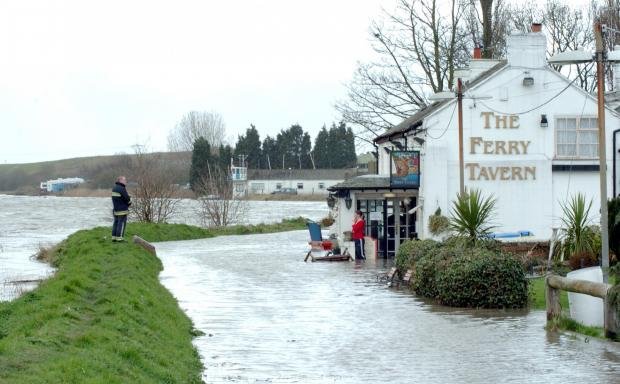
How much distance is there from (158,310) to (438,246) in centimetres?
861

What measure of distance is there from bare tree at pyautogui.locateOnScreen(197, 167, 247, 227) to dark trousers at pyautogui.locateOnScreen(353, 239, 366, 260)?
28.8 meters

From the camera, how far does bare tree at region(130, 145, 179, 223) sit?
5353 cm

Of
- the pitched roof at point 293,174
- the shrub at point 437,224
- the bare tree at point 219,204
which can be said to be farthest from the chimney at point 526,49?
the pitched roof at point 293,174

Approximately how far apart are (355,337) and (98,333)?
4.62 m

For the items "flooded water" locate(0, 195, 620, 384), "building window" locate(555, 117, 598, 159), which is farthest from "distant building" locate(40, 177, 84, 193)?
"flooded water" locate(0, 195, 620, 384)

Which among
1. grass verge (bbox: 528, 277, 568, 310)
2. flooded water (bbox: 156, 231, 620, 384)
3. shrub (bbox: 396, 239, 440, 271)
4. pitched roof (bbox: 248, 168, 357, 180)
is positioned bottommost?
flooded water (bbox: 156, 231, 620, 384)

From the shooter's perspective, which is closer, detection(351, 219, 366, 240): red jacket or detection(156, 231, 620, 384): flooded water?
detection(156, 231, 620, 384): flooded water

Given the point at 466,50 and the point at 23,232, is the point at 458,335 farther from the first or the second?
the point at 23,232

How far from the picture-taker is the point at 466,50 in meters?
49.5

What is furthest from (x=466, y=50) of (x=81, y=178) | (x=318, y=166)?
(x=81, y=178)

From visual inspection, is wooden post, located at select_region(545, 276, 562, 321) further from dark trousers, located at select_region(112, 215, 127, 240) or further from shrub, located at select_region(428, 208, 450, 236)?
dark trousers, located at select_region(112, 215, 127, 240)

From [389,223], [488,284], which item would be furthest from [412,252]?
[389,223]

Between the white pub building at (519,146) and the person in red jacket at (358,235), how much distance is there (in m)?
0.52

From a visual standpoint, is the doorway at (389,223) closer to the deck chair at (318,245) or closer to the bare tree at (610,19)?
the deck chair at (318,245)
